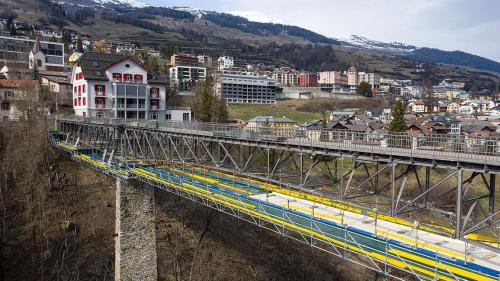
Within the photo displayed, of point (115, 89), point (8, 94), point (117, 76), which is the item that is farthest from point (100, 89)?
point (8, 94)

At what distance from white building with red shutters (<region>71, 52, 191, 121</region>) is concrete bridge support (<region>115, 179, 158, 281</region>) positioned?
30185mm

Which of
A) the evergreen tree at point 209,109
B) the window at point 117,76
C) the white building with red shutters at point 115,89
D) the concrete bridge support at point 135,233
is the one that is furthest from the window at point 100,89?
the concrete bridge support at point 135,233

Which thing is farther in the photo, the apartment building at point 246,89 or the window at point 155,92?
the apartment building at point 246,89

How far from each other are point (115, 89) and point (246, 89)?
226 feet

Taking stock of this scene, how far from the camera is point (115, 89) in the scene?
62750mm

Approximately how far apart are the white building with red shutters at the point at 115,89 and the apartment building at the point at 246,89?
55.9 meters

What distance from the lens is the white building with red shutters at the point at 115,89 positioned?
6188 cm

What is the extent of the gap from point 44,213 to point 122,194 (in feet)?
34.2

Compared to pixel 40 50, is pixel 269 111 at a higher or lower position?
lower

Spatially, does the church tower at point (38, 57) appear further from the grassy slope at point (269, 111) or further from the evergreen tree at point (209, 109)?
the grassy slope at point (269, 111)

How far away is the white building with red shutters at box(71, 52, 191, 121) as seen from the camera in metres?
61.9

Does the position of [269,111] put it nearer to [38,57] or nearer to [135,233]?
[38,57]

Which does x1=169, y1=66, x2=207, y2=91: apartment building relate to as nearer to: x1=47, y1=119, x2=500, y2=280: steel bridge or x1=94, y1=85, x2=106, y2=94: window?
x1=94, y1=85, x2=106, y2=94: window

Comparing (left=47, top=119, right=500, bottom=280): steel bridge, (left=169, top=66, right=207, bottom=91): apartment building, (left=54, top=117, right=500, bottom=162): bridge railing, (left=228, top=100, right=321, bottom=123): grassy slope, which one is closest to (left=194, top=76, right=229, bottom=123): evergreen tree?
(left=228, top=100, right=321, bottom=123): grassy slope
